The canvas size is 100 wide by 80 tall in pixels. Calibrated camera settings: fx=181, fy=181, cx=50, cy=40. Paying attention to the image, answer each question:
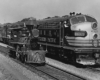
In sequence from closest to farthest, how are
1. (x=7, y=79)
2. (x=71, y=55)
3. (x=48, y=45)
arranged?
(x=7, y=79) → (x=71, y=55) → (x=48, y=45)

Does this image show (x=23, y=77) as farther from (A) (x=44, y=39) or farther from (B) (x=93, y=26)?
(A) (x=44, y=39)

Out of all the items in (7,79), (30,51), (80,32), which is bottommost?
(7,79)

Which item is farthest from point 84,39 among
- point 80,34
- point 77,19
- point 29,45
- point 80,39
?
point 29,45

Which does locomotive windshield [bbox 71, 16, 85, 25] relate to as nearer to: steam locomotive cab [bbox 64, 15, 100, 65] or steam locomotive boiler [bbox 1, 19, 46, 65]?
steam locomotive cab [bbox 64, 15, 100, 65]

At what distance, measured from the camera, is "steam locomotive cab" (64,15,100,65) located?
42.1 ft

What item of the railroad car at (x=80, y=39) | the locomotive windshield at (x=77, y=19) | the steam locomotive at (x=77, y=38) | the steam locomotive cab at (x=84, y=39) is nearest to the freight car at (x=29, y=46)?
the steam locomotive at (x=77, y=38)

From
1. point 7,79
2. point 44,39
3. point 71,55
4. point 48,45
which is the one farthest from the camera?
point 44,39

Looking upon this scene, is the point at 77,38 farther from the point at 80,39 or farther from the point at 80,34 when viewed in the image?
the point at 80,34

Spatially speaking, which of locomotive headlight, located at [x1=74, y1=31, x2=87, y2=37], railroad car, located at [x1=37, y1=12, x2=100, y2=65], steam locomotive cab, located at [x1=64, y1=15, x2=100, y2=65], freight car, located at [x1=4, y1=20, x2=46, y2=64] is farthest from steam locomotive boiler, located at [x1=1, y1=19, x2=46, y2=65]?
locomotive headlight, located at [x1=74, y1=31, x2=87, y2=37]

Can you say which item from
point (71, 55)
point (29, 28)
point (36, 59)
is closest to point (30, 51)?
point (36, 59)

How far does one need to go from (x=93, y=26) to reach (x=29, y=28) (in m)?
4.85

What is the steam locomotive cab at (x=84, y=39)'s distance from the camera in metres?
12.8

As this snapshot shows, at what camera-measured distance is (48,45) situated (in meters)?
17.3

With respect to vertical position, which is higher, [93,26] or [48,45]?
[93,26]
